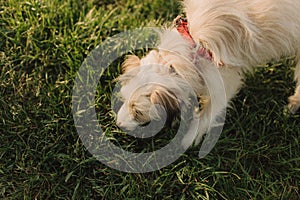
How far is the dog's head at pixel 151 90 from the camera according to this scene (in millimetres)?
2443

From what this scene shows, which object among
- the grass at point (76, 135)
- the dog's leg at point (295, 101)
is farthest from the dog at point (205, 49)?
the dog's leg at point (295, 101)

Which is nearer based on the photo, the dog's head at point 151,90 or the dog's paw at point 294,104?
the dog's head at point 151,90

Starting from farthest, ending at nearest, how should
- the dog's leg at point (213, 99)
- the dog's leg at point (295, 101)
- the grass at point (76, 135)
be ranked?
the dog's leg at point (295, 101)
the grass at point (76, 135)
the dog's leg at point (213, 99)

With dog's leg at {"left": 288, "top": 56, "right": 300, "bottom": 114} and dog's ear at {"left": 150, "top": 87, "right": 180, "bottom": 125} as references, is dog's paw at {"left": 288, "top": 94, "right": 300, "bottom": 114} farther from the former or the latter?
dog's ear at {"left": 150, "top": 87, "right": 180, "bottom": 125}

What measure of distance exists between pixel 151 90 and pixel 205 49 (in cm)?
39

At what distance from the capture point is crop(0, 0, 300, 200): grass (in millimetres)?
2764

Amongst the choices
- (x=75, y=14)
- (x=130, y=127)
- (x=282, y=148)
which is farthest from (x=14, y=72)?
(x=282, y=148)

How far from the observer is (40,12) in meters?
3.34

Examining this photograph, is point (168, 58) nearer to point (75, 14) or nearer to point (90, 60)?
point (90, 60)

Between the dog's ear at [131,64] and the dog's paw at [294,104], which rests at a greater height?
the dog's ear at [131,64]

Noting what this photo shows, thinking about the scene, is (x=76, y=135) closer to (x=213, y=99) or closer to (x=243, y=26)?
(x=213, y=99)

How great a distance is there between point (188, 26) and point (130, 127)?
2.31ft

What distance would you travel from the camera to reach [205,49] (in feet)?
8.22

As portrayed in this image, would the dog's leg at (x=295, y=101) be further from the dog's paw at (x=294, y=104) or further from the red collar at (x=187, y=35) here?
the red collar at (x=187, y=35)
